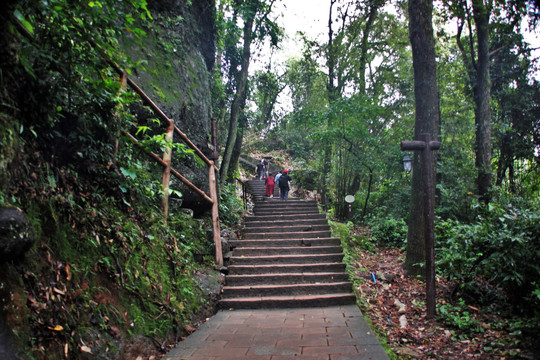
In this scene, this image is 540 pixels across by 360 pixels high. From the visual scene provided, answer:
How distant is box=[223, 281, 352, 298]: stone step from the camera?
19.1ft

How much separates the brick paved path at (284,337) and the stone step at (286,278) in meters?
1.02

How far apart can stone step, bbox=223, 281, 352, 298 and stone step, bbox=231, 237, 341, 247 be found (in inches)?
79.7

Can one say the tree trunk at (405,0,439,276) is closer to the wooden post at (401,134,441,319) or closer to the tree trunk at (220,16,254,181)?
the wooden post at (401,134,441,319)

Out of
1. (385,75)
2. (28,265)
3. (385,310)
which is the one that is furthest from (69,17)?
(385,75)

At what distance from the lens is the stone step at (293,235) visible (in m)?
8.44

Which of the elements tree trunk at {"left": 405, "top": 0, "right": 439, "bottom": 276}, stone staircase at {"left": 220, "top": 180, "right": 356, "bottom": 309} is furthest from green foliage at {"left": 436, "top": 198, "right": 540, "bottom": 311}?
stone staircase at {"left": 220, "top": 180, "right": 356, "bottom": 309}

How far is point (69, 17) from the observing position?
2.57m

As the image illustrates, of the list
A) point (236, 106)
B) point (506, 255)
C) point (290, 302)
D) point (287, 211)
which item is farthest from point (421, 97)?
point (236, 106)

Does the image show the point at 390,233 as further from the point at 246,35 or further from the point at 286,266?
the point at 246,35

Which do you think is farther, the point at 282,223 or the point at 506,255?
the point at 282,223

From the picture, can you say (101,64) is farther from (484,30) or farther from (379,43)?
(379,43)

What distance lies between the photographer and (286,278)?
6.34 m

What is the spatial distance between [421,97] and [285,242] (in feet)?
15.1

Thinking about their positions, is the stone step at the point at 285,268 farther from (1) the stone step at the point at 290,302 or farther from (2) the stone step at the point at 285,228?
(2) the stone step at the point at 285,228
